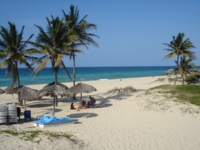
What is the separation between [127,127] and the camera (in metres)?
10.6

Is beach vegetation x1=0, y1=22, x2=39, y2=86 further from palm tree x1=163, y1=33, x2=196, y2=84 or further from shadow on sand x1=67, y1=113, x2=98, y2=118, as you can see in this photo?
palm tree x1=163, y1=33, x2=196, y2=84

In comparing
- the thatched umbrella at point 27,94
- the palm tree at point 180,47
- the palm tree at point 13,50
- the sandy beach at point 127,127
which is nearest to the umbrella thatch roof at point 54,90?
the thatched umbrella at point 27,94

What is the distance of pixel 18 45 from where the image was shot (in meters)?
16.5

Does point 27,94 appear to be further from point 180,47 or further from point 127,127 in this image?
point 180,47

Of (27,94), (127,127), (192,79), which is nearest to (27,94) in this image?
(27,94)

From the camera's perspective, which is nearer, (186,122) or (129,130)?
(129,130)

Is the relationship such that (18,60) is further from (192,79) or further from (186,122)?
(192,79)

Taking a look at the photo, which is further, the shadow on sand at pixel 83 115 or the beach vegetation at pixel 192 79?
the beach vegetation at pixel 192 79

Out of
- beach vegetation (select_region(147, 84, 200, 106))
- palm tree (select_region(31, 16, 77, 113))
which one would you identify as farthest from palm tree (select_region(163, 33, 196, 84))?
palm tree (select_region(31, 16, 77, 113))

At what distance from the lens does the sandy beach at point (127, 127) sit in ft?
24.8

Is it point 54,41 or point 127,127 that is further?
point 54,41

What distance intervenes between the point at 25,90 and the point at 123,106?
6.45 m

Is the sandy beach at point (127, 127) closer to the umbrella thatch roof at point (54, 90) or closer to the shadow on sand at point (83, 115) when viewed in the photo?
the shadow on sand at point (83, 115)

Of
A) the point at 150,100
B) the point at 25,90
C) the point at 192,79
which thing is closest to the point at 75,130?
the point at 25,90
